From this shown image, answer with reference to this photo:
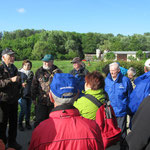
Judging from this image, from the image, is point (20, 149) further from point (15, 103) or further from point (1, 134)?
point (15, 103)

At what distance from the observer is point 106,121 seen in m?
2.56

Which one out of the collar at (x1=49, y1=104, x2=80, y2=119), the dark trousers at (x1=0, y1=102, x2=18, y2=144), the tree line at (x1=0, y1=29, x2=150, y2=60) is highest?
the tree line at (x1=0, y1=29, x2=150, y2=60)

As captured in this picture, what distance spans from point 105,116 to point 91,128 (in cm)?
101

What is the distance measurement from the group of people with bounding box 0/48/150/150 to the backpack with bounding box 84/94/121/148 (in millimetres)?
68

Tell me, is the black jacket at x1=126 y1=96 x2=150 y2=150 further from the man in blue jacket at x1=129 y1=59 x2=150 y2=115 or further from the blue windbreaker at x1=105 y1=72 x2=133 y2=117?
the blue windbreaker at x1=105 y1=72 x2=133 y2=117

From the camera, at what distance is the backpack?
8.15 feet

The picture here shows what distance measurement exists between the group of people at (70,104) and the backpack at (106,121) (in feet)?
0.22

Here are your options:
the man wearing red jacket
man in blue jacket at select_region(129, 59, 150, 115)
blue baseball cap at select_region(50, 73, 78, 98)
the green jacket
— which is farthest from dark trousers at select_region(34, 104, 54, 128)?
the man wearing red jacket

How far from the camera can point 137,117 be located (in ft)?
5.50

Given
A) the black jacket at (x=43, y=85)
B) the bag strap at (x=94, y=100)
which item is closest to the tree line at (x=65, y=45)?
the black jacket at (x=43, y=85)

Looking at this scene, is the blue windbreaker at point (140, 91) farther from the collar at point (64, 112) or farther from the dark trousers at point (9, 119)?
the dark trousers at point (9, 119)

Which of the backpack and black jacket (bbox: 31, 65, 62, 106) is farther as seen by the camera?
black jacket (bbox: 31, 65, 62, 106)

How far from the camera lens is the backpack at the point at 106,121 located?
2.48 metres

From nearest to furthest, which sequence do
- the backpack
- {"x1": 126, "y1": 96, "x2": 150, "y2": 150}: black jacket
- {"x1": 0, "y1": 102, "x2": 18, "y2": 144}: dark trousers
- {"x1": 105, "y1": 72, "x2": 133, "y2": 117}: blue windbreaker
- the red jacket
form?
the red jacket
{"x1": 126, "y1": 96, "x2": 150, "y2": 150}: black jacket
the backpack
{"x1": 0, "y1": 102, "x2": 18, "y2": 144}: dark trousers
{"x1": 105, "y1": 72, "x2": 133, "y2": 117}: blue windbreaker
